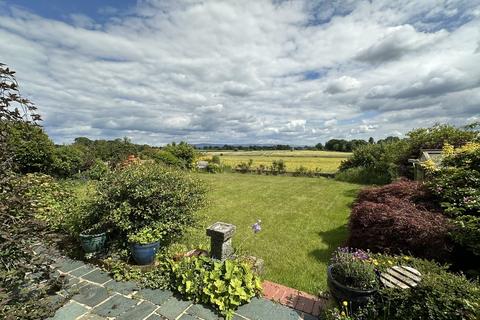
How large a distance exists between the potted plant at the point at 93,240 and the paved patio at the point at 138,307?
2.23 ft

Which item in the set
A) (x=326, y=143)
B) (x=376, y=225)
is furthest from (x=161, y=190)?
(x=326, y=143)

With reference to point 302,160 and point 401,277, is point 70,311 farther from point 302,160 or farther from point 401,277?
point 302,160

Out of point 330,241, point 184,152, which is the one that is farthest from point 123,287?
point 184,152

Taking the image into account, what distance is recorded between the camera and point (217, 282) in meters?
3.27

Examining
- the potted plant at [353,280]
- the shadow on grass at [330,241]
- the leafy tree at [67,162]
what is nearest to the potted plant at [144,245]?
the potted plant at [353,280]

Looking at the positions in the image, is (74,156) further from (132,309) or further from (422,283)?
(422,283)

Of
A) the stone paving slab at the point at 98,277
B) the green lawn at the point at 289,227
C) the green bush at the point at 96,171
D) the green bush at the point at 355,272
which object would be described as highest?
the green bush at the point at 96,171

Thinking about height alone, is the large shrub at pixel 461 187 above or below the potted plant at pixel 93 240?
above

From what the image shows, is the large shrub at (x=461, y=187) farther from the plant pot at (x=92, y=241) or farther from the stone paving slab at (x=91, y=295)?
the plant pot at (x=92, y=241)

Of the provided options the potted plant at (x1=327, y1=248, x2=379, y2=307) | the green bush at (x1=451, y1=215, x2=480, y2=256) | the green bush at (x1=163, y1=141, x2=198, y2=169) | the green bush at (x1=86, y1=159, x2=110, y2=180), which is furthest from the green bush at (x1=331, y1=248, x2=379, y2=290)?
the green bush at (x1=163, y1=141, x2=198, y2=169)

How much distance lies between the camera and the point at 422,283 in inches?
100

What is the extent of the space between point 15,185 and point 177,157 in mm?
16753

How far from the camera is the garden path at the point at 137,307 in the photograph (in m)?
3.02

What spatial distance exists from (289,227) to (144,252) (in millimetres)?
4279
